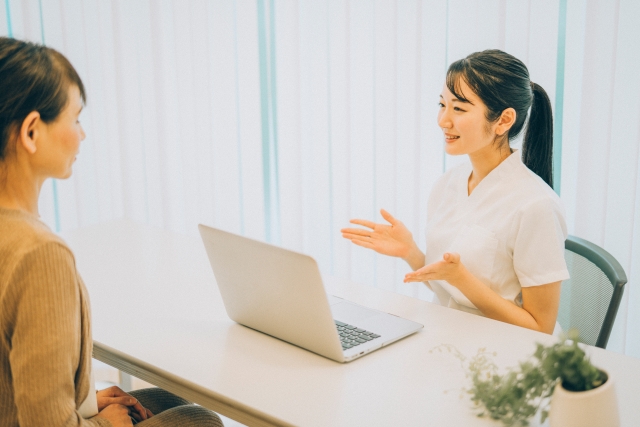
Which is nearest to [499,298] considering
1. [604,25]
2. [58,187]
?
[604,25]

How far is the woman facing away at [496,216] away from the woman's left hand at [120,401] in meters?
0.63

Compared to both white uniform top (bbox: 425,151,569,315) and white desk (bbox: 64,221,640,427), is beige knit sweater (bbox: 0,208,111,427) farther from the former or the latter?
white uniform top (bbox: 425,151,569,315)

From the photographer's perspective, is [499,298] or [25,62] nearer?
[25,62]

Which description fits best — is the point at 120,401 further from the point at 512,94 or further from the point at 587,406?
the point at 512,94

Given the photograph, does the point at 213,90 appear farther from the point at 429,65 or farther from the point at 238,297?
the point at 238,297

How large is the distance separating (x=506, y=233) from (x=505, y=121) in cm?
29

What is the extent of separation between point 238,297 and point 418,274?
418mm

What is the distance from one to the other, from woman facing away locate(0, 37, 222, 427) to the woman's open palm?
0.74 m

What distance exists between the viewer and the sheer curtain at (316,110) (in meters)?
2.25

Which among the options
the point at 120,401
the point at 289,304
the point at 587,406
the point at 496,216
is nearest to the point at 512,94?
the point at 496,216

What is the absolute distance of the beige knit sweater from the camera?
1089mm

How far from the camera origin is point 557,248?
1.67 metres

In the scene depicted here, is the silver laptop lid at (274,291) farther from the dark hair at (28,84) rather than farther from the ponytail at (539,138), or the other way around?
the ponytail at (539,138)

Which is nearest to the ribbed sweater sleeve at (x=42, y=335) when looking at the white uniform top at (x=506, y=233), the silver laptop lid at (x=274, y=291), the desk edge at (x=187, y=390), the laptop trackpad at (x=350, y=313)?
the desk edge at (x=187, y=390)
